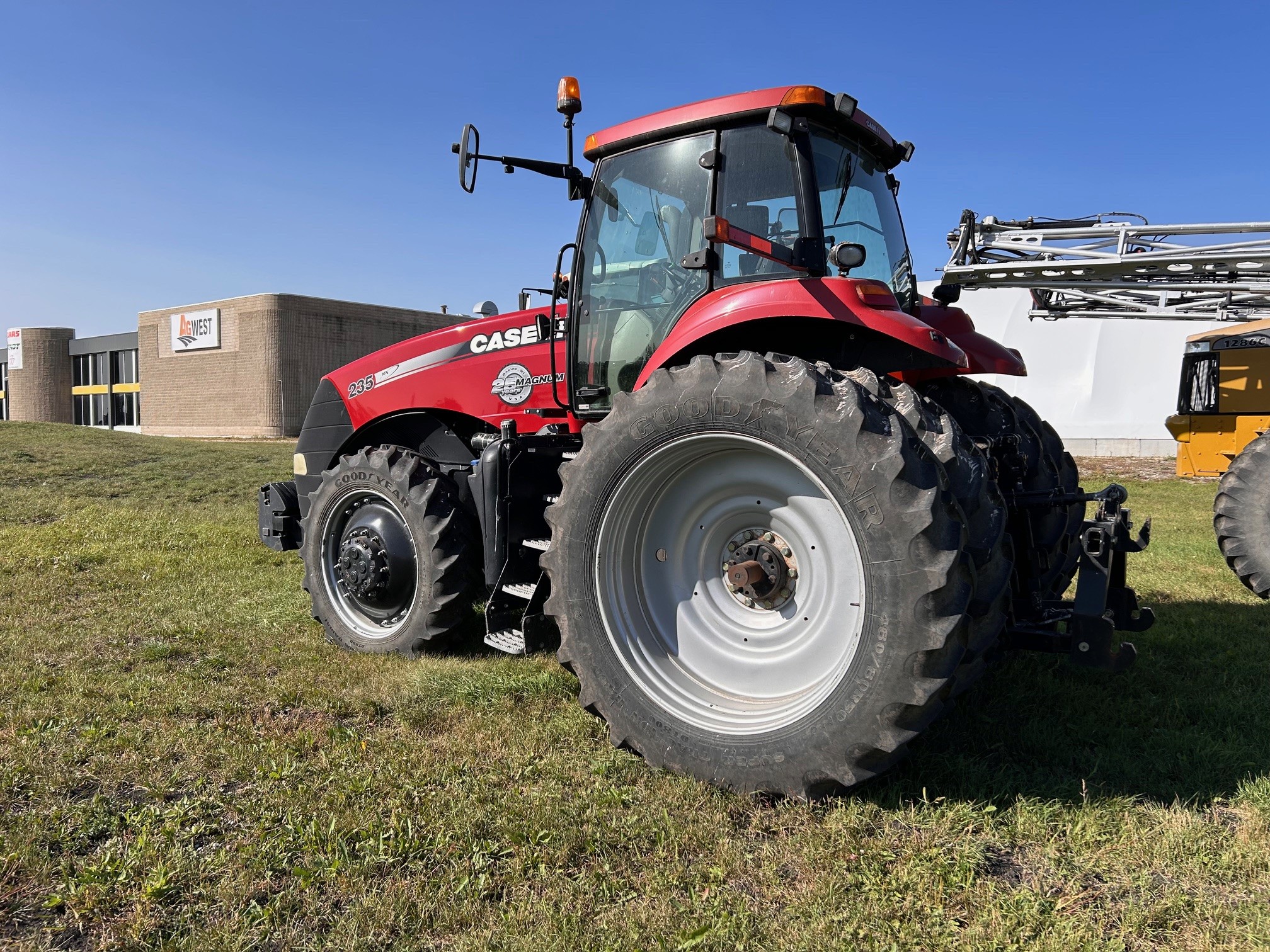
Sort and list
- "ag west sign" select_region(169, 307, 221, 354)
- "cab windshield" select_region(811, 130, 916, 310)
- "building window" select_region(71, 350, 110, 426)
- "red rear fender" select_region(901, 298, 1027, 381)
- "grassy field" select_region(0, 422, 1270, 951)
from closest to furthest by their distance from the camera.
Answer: "grassy field" select_region(0, 422, 1270, 951), "cab windshield" select_region(811, 130, 916, 310), "red rear fender" select_region(901, 298, 1027, 381), "ag west sign" select_region(169, 307, 221, 354), "building window" select_region(71, 350, 110, 426)

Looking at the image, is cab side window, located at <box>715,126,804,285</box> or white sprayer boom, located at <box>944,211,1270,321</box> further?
white sprayer boom, located at <box>944,211,1270,321</box>

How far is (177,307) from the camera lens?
1468 inches

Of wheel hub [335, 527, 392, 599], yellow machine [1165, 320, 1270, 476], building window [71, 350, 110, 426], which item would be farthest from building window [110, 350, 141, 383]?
yellow machine [1165, 320, 1270, 476]

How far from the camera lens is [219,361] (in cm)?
3600

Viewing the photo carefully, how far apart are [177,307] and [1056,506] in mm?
40479

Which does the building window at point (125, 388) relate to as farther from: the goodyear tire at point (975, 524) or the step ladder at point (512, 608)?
the goodyear tire at point (975, 524)

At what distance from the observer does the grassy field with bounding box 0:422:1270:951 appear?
219 centimetres

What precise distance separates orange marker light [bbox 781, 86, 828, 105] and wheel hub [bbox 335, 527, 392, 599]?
2933 millimetres

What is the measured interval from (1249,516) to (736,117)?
517cm

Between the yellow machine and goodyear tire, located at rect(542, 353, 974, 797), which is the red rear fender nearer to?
goodyear tire, located at rect(542, 353, 974, 797)

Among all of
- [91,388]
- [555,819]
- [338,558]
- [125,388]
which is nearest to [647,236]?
[555,819]

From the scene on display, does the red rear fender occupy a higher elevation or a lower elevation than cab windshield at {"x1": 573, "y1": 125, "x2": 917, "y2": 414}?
lower

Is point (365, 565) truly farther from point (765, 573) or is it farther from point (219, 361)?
point (219, 361)

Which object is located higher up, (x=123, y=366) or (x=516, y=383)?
(x=123, y=366)
